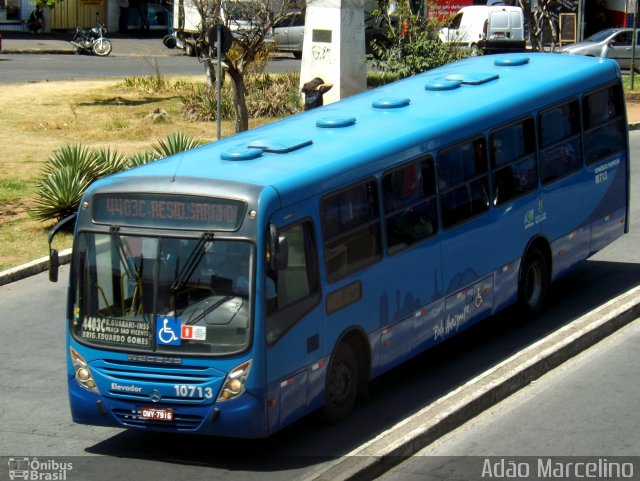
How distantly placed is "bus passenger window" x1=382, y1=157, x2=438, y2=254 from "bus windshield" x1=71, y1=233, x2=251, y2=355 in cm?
215

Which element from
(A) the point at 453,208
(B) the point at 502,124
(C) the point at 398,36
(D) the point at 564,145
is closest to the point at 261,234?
(A) the point at 453,208

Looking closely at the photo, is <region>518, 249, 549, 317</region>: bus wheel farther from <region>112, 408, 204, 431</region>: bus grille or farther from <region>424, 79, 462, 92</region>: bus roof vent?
<region>112, 408, 204, 431</region>: bus grille

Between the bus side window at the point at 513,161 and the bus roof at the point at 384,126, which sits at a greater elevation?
the bus roof at the point at 384,126

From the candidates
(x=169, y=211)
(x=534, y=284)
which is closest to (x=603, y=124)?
(x=534, y=284)

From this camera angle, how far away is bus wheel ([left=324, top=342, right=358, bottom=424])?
32.1 feet

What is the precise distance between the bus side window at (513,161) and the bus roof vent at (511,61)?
1.45 meters

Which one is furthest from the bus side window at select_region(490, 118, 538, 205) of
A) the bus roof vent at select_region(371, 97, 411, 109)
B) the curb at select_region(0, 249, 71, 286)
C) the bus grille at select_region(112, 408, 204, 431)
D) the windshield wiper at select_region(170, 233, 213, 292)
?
the curb at select_region(0, 249, 71, 286)

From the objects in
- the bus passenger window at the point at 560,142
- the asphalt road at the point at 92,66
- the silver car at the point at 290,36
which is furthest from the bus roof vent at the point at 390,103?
the silver car at the point at 290,36

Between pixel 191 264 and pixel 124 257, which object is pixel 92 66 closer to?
pixel 124 257

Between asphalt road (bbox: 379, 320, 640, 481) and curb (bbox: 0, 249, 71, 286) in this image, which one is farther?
curb (bbox: 0, 249, 71, 286)

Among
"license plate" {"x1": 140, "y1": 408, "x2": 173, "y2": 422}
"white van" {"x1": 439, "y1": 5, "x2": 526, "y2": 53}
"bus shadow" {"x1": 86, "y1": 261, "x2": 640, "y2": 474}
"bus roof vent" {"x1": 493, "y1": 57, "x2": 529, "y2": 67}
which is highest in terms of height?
"white van" {"x1": 439, "y1": 5, "x2": 526, "y2": 53}

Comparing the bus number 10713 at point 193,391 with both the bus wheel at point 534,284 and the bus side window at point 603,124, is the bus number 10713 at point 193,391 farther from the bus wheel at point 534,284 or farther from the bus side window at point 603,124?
the bus side window at point 603,124

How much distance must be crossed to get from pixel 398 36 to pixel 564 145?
15.1 metres

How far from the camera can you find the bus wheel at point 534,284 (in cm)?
1303
